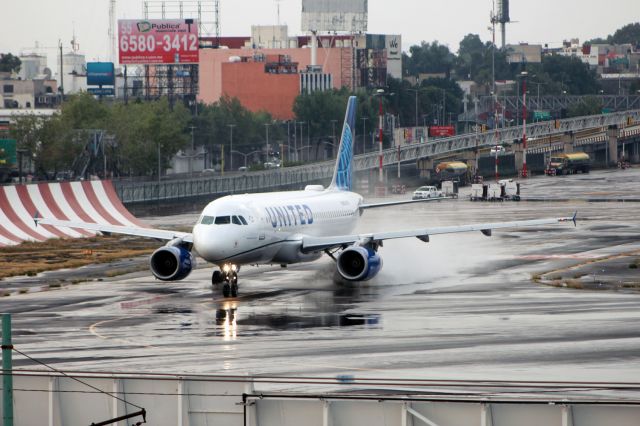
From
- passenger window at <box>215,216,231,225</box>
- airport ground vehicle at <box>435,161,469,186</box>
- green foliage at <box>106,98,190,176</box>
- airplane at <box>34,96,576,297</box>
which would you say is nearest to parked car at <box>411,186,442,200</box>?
airport ground vehicle at <box>435,161,469,186</box>

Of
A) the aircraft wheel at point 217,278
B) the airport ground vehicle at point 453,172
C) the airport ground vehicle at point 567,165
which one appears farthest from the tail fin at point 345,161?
the airport ground vehicle at point 567,165

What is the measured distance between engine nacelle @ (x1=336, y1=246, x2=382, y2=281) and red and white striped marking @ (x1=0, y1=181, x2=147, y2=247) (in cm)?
3305

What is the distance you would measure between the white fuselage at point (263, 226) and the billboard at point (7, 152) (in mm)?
70769

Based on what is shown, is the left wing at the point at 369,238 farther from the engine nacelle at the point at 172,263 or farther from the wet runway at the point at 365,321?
the engine nacelle at the point at 172,263

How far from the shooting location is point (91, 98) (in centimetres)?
15438

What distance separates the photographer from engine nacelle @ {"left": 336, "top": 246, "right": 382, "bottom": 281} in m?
55.2

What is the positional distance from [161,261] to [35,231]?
3210 cm

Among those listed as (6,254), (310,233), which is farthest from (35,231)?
(310,233)

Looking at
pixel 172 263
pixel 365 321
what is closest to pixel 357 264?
pixel 172 263

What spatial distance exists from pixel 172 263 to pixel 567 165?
5071 inches

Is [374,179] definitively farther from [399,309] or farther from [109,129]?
[399,309]

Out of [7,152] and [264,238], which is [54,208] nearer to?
[264,238]

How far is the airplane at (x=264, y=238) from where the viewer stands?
5294 centimetres

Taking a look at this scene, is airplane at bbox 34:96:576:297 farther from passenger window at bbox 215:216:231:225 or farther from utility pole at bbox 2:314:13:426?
utility pole at bbox 2:314:13:426
